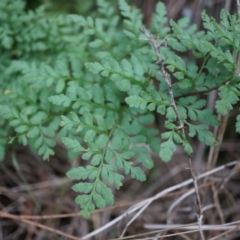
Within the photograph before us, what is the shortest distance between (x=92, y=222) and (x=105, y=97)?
82 centimetres

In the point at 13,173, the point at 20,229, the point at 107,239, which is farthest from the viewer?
the point at 13,173

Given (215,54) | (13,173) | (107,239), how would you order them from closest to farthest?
(215,54) < (107,239) < (13,173)

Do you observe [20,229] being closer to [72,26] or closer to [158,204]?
[158,204]

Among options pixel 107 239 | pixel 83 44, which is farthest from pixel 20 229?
pixel 83 44

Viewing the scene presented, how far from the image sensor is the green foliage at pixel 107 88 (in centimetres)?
150

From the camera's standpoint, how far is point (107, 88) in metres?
1.78

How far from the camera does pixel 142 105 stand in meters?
1.52

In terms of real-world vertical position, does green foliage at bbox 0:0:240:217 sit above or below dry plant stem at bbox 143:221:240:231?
above

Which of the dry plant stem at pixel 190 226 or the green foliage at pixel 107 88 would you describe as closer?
the green foliage at pixel 107 88

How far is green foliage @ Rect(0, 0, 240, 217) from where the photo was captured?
1495 millimetres

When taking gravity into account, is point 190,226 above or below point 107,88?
below

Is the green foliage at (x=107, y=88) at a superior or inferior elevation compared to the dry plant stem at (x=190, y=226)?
superior

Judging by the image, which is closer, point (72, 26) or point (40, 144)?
point (40, 144)

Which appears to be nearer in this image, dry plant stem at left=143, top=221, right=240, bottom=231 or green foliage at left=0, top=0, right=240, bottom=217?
green foliage at left=0, top=0, right=240, bottom=217
